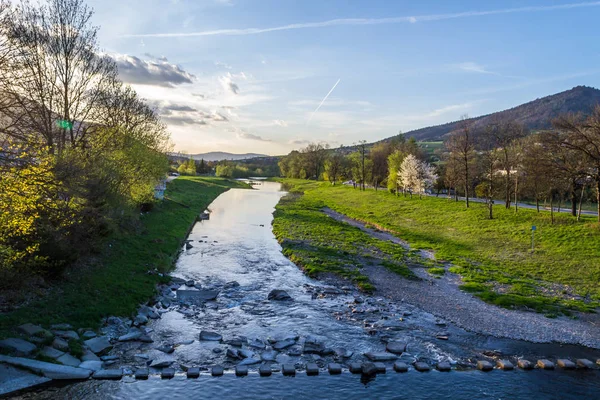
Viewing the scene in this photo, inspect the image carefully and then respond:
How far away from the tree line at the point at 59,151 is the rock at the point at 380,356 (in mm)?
14370

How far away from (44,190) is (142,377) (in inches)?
330

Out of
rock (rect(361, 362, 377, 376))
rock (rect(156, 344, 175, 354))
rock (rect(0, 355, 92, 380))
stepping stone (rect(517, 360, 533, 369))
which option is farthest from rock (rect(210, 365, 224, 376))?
stepping stone (rect(517, 360, 533, 369))

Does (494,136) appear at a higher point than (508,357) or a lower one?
higher

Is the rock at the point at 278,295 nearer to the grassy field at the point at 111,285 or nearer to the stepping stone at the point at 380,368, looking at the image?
the grassy field at the point at 111,285

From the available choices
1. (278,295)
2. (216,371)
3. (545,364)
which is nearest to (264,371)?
(216,371)

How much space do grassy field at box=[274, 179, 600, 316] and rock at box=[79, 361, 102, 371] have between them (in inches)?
772

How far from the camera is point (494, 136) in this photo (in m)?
47.8

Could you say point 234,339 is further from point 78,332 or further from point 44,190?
point 44,190

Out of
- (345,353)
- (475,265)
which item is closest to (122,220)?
(345,353)

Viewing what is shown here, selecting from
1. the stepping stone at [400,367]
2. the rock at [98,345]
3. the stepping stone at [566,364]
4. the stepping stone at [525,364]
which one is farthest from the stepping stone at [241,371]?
the stepping stone at [566,364]

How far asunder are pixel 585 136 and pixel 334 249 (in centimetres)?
2482

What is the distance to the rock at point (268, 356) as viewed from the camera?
50.6 ft

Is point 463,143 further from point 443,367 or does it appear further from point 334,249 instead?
point 443,367

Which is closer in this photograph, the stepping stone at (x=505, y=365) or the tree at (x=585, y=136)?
the stepping stone at (x=505, y=365)
